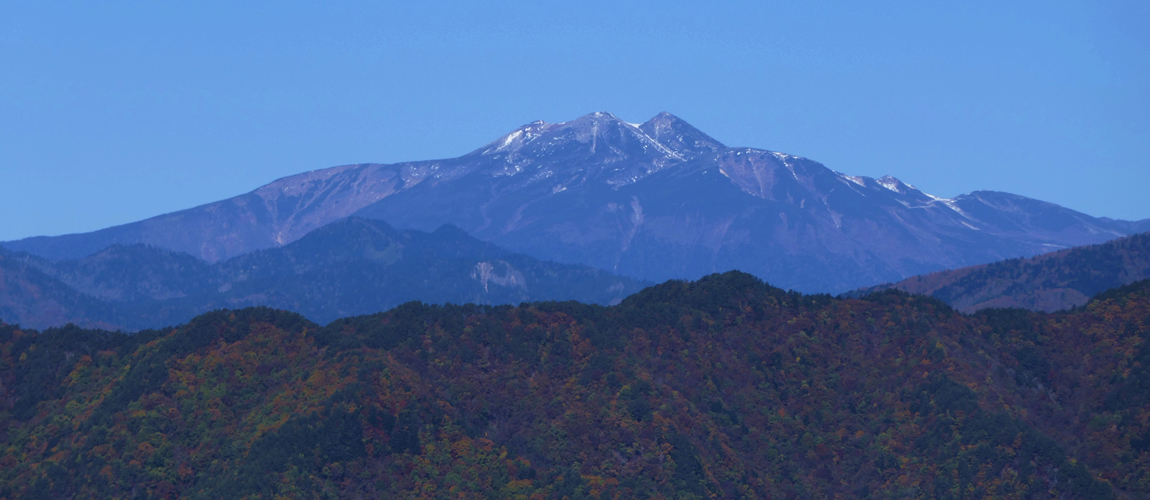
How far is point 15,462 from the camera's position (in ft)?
419

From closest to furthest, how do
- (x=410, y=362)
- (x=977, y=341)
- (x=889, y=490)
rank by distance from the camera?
(x=889, y=490)
(x=410, y=362)
(x=977, y=341)

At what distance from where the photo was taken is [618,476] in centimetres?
12469

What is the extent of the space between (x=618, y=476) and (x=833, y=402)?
104ft

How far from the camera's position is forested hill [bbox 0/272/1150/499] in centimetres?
12294

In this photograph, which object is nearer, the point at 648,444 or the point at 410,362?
the point at 648,444

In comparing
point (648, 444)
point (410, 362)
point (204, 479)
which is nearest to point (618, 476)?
point (648, 444)

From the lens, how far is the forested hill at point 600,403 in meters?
123

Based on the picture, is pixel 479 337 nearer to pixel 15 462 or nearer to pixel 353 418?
pixel 353 418

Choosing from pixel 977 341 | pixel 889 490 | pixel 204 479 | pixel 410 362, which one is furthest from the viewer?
pixel 977 341

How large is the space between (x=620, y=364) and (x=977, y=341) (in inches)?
1691

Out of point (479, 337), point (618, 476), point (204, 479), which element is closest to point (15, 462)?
point (204, 479)

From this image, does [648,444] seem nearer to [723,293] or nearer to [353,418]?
[353,418]

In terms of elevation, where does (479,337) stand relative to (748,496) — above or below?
above

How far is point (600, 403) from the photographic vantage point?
133 meters
